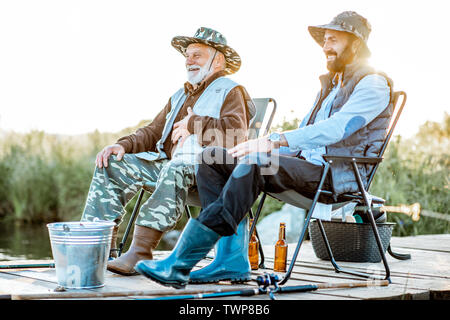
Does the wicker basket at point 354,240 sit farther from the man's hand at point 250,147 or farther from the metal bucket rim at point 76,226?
the metal bucket rim at point 76,226

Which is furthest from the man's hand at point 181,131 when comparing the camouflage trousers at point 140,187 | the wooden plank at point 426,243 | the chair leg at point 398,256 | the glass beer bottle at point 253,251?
the wooden plank at point 426,243

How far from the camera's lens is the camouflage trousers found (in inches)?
111

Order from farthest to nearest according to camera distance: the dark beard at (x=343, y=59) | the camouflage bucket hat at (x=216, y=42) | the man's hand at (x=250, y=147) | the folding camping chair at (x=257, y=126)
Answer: the camouflage bucket hat at (x=216, y=42), the folding camping chair at (x=257, y=126), the dark beard at (x=343, y=59), the man's hand at (x=250, y=147)

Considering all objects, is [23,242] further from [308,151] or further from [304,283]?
[304,283]

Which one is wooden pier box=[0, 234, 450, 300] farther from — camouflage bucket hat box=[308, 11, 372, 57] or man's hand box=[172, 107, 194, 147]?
camouflage bucket hat box=[308, 11, 372, 57]

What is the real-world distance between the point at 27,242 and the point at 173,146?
5.45m

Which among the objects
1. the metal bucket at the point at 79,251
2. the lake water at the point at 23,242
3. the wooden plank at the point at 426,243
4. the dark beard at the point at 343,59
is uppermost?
the dark beard at the point at 343,59

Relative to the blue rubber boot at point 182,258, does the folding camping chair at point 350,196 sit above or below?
above

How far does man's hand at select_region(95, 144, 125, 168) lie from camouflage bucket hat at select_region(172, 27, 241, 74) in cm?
85

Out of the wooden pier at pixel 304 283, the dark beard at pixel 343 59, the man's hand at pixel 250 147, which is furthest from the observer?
the dark beard at pixel 343 59

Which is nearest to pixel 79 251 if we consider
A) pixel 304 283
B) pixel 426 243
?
pixel 304 283

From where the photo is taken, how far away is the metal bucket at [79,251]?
242 centimetres

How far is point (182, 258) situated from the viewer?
2.37 m
